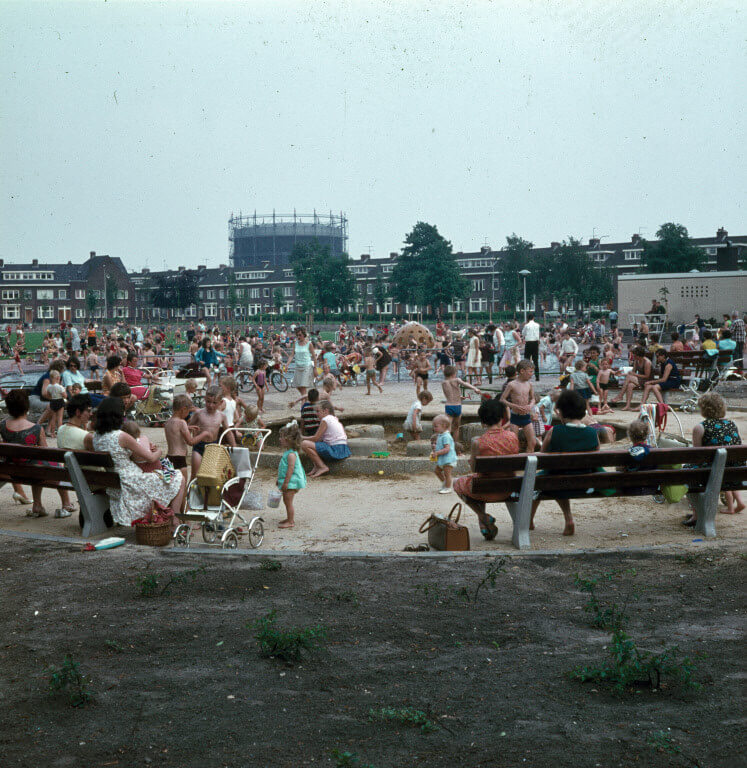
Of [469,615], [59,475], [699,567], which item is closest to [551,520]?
[699,567]

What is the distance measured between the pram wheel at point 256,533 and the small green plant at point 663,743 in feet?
14.2

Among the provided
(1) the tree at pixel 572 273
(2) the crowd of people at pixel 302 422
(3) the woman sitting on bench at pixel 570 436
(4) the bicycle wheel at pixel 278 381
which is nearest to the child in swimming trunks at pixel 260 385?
(2) the crowd of people at pixel 302 422

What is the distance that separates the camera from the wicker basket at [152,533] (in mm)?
7492

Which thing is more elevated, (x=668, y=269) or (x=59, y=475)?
(x=668, y=269)

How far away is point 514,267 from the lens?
315ft

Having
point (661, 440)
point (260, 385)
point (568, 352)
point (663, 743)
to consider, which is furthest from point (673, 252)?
point (663, 743)

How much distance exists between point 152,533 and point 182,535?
28 cm

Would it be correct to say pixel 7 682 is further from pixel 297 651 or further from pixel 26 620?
pixel 297 651

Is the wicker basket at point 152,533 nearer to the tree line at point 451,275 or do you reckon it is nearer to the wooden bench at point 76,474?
the wooden bench at point 76,474

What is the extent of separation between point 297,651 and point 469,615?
1.18 meters

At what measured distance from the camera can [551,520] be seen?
28.2 ft

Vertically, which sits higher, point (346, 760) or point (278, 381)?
point (278, 381)

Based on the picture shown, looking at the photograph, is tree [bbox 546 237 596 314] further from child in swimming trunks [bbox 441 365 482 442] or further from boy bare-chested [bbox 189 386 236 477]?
boy bare-chested [bbox 189 386 236 477]

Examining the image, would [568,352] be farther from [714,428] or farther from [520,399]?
[714,428]
